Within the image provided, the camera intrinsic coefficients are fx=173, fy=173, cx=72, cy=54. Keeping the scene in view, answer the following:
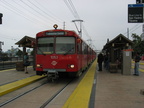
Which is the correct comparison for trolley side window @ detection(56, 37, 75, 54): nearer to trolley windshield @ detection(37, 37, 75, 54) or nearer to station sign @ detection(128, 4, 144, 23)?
trolley windshield @ detection(37, 37, 75, 54)

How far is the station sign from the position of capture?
7575 mm

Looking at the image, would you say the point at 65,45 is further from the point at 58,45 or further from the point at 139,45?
the point at 139,45

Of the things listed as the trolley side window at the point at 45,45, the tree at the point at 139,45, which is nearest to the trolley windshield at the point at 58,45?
the trolley side window at the point at 45,45

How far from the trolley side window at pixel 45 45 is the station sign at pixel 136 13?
422cm

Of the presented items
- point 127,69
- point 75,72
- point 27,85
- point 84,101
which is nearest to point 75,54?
point 75,72

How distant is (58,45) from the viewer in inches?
371

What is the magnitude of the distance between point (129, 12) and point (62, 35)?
3.66 meters

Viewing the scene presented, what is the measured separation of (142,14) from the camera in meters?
7.59

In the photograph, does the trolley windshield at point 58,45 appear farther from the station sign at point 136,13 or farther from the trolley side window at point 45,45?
the station sign at point 136,13

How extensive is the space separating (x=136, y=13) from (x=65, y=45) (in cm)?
389

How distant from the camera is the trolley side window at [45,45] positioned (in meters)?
9.47

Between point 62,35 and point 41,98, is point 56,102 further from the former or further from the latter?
point 62,35

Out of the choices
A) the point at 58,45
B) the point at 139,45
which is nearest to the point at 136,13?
the point at 58,45

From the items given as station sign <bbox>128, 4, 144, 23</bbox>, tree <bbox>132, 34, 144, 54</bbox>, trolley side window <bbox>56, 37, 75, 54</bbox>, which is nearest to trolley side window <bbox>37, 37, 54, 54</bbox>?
trolley side window <bbox>56, 37, 75, 54</bbox>
